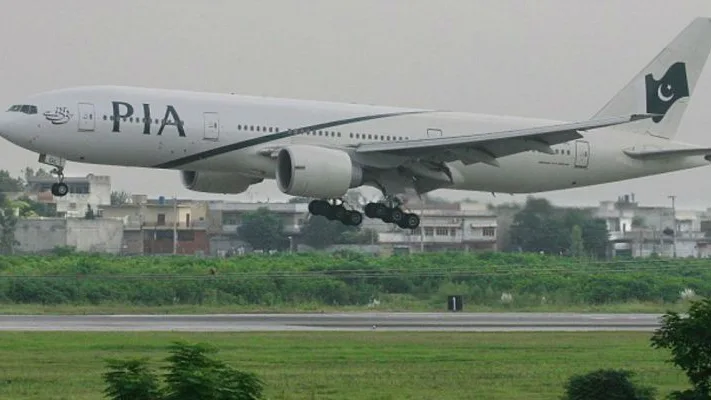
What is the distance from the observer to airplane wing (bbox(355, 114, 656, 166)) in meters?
50.6

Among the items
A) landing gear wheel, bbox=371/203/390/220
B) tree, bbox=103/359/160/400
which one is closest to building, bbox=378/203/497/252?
landing gear wheel, bbox=371/203/390/220

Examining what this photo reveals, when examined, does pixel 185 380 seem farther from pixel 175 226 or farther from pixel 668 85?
pixel 175 226

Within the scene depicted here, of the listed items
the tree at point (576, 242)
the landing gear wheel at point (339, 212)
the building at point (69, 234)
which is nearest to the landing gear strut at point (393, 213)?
the landing gear wheel at point (339, 212)

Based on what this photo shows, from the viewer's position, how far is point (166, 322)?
48.4m

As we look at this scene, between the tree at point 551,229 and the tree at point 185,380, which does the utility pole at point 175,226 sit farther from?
the tree at point 185,380

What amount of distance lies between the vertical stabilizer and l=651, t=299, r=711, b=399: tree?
109ft

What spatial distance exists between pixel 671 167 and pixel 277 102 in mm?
15128

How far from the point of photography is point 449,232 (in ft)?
258

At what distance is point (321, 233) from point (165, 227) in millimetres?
15564

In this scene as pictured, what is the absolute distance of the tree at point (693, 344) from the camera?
24.7m

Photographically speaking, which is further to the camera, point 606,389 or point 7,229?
point 7,229

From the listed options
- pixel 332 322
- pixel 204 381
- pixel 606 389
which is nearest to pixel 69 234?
pixel 332 322

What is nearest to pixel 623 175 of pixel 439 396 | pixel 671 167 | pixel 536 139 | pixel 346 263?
pixel 671 167

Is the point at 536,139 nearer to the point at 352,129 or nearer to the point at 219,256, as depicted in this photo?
the point at 352,129
